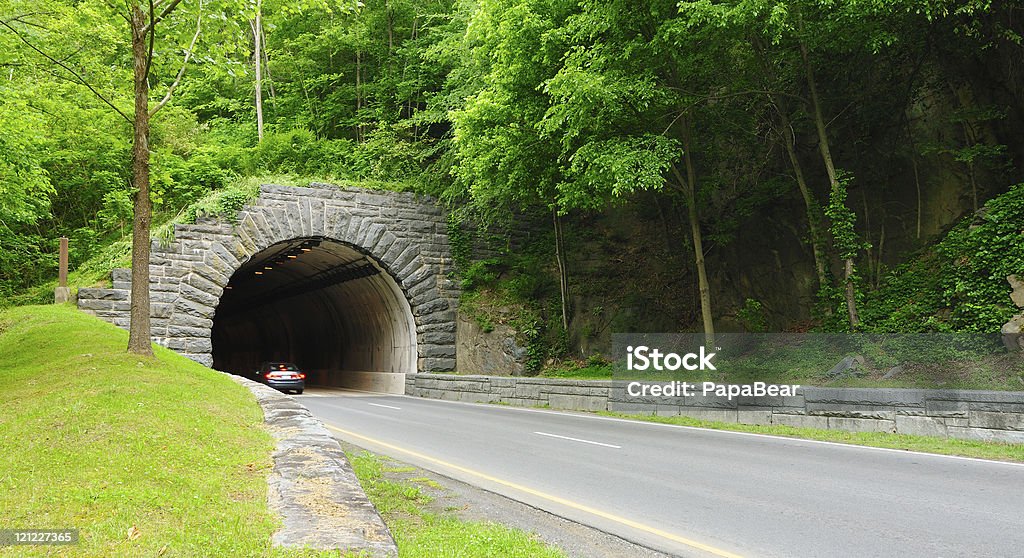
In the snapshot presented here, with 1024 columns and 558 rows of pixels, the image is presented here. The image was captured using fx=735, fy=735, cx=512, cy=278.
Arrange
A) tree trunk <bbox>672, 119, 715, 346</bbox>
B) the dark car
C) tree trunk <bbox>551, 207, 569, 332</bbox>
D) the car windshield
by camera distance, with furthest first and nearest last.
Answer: the car windshield, the dark car, tree trunk <bbox>551, 207, 569, 332</bbox>, tree trunk <bbox>672, 119, 715, 346</bbox>

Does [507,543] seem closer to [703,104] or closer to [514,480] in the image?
[514,480]

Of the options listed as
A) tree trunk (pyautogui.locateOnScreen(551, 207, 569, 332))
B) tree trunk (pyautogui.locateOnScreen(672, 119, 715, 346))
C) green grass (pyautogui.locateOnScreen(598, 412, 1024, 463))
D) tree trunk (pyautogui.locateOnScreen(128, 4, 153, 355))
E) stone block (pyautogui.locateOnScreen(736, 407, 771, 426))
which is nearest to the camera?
green grass (pyautogui.locateOnScreen(598, 412, 1024, 463))

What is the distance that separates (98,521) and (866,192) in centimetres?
1912

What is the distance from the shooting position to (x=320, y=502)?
4.68 m

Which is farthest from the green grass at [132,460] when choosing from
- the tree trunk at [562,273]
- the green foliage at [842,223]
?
the tree trunk at [562,273]

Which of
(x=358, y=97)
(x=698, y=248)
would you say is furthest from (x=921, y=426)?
(x=358, y=97)

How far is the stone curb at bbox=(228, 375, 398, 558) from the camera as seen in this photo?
392 cm

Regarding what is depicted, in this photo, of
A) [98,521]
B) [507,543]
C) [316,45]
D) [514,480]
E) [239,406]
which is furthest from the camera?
[316,45]

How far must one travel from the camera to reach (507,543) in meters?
5.36

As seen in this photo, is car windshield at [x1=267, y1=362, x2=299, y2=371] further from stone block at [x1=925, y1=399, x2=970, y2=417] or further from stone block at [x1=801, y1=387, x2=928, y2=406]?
stone block at [x1=925, y1=399, x2=970, y2=417]

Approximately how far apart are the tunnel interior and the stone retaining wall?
1094 cm

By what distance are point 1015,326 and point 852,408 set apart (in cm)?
322

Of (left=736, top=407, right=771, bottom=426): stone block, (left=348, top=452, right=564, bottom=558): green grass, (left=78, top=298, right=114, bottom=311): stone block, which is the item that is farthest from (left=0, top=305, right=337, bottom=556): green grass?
(left=78, top=298, right=114, bottom=311): stone block

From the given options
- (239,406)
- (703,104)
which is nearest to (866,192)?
(703,104)
